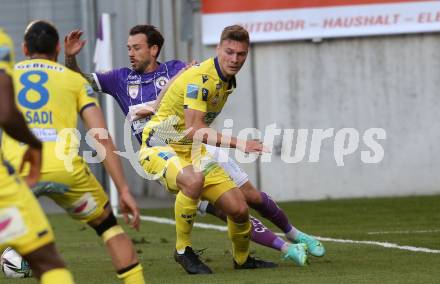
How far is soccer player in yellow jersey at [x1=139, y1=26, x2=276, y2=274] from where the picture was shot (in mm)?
9688

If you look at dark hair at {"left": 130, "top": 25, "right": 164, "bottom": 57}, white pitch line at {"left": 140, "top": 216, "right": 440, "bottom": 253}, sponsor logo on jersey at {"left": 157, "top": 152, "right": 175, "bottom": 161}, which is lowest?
white pitch line at {"left": 140, "top": 216, "right": 440, "bottom": 253}

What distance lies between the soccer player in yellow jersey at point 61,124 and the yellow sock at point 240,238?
2408 millimetres

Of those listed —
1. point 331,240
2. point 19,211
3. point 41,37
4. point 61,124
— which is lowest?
point 331,240

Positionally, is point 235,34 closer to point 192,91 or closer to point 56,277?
point 192,91

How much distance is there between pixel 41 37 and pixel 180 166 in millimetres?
2595

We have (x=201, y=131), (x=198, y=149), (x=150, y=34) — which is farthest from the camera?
(x=150, y=34)

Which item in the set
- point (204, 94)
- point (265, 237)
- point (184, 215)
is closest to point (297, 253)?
point (265, 237)

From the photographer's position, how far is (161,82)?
11.2 m

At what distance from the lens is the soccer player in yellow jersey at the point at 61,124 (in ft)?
24.3

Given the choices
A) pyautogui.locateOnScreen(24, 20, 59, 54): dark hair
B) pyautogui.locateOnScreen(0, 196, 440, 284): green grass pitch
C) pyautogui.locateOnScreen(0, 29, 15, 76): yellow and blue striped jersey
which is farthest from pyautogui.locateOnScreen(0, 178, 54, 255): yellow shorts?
pyautogui.locateOnScreen(0, 196, 440, 284): green grass pitch

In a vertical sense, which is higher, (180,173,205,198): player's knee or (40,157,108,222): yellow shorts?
(40,157,108,222): yellow shorts

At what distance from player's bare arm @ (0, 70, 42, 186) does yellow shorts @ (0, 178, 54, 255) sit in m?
0.20

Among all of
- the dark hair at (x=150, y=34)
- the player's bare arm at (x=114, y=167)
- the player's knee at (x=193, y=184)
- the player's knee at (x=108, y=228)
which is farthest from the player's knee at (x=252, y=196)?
the player's bare arm at (x=114, y=167)

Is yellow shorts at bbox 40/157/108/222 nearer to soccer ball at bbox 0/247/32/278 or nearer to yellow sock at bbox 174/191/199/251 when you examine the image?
A: yellow sock at bbox 174/191/199/251
